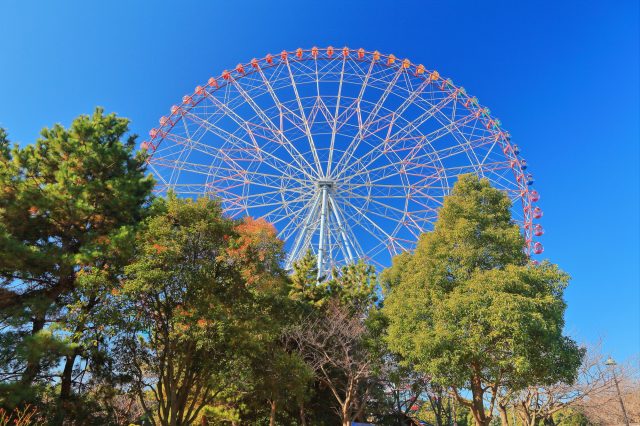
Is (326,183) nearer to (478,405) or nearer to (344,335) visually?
(344,335)

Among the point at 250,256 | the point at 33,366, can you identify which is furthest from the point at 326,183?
the point at 33,366

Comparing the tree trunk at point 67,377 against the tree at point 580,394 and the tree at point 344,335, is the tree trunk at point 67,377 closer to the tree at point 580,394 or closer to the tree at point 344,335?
the tree at point 344,335

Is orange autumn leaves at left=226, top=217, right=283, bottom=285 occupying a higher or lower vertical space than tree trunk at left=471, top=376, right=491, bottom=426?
higher

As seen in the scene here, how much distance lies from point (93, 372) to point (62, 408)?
1.26 m

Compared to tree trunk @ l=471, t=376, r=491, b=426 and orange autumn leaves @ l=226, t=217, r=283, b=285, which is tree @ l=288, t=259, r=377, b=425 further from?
tree trunk @ l=471, t=376, r=491, b=426

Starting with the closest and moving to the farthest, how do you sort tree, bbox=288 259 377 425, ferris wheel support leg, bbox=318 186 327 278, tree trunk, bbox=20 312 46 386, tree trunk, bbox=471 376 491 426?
tree trunk, bbox=20 312 46 386
tree trunk, bbox=471 376 491 426
tree, bbox=288 259 377 425
ferris wheel support leg, bbox=318 186 327 278

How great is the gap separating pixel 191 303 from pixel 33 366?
3887 millimetres

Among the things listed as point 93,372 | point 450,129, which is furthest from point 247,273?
point 450,129

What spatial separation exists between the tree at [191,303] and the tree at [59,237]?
0.81 meters

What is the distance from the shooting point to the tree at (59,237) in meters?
10.2

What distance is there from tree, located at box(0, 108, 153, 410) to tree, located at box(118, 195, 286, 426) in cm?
81

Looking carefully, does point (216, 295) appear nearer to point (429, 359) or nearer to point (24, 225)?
point (24, 225)

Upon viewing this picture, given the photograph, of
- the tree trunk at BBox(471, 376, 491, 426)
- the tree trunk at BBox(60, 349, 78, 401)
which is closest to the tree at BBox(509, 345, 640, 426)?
the tree trunk at BBox(471, 376, 491, 426)

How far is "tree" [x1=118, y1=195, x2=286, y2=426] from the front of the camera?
1098cm
